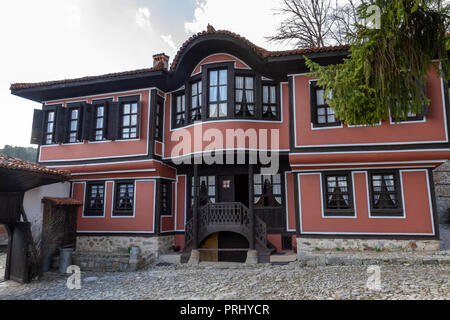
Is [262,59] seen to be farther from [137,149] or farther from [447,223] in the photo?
[447,223]

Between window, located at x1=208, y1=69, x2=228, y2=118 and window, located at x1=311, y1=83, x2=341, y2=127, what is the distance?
9.43 feet

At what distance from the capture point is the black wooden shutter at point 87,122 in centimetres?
1141

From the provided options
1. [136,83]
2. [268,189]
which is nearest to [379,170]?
[268,189]

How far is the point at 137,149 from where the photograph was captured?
36.0 feet

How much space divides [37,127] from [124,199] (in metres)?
4.84

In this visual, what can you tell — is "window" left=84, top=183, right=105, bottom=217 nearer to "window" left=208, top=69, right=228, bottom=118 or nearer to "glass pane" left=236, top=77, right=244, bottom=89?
"window" left=208, top=69, right=228, bottom=118

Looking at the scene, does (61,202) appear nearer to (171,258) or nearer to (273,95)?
(171,258)

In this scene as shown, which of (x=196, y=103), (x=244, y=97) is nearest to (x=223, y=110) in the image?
(x=244, y=97)

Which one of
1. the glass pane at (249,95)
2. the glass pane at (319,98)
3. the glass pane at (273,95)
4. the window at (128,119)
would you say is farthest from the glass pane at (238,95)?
the window at (128,119)

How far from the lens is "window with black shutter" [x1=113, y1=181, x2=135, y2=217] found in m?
11.3

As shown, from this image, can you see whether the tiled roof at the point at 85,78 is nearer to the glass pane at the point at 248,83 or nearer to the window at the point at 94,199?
the glass pane at the point at 248,83

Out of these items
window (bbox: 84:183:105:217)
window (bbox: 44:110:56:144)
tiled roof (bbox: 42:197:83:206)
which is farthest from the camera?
window (bbox: 44:110:56:144)

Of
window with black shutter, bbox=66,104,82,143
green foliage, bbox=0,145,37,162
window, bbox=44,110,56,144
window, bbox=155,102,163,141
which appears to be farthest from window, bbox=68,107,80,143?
green foliage, bbox=0,145,37,162

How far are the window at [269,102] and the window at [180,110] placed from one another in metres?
3.03
